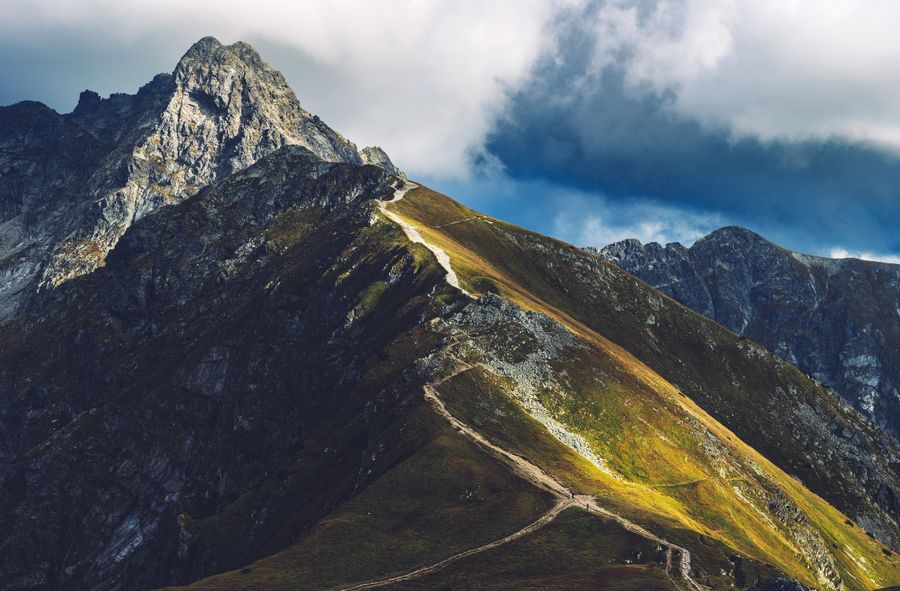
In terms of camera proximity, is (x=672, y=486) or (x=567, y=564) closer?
(x=567, y=564)

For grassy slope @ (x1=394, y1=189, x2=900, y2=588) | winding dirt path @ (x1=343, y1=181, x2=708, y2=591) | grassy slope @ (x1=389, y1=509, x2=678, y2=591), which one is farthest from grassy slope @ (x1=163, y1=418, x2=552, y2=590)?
grassy slope @ (x1=394, y1=189, x2=900, y2=588)

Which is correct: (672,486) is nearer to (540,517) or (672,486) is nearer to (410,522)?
(540,517)

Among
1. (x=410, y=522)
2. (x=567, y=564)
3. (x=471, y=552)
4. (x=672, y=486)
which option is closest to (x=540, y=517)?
(x=471, y=552)

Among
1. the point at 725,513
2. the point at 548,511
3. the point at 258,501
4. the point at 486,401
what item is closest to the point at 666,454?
the point at 725,513

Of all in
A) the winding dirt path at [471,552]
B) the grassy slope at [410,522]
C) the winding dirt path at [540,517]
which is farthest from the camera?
the grassy slope at [410,522]

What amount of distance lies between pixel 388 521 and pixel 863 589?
125343 mm

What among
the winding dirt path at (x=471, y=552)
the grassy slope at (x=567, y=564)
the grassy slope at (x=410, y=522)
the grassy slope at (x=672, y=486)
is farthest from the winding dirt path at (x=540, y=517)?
the grassy slope at (x=672, y=486)

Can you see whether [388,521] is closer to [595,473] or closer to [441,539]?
[441,539]

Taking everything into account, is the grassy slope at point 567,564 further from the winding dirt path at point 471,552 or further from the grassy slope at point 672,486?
the grassy slope at point 672,486

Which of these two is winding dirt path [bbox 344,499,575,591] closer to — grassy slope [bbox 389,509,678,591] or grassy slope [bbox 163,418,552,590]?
grassy slope [bbox 389,509,678,591]

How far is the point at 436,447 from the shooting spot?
→ 477 feet

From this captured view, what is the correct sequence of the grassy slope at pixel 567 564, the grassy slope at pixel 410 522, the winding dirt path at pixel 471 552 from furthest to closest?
1. the grassy slope at pixel 410 522
2. the winding dirt path at pixel 471 552
3. the grassy slope at pixel 567 564

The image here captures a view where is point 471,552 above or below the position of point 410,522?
below

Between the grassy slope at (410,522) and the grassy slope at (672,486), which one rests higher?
the grassy slope at (672,486)
